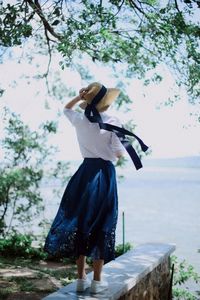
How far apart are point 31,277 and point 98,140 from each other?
2632 millimetres

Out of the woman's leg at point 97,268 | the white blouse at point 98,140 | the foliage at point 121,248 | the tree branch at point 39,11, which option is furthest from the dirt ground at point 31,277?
the tree branch at point 39,11

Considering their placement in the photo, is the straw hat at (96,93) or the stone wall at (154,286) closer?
the straw hat at (96,93)

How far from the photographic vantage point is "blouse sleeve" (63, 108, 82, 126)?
10.8 feet

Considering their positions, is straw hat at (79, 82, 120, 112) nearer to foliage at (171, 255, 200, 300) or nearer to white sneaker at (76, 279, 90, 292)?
white sneaker at (76, 279, 90, 292)

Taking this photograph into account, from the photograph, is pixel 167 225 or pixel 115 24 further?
pixel 167 225

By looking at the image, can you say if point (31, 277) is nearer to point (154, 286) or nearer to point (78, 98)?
point (154, 286)

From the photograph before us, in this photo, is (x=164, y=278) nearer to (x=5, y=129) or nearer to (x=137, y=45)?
(x=137, y=45)

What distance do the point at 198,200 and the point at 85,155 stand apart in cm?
1291

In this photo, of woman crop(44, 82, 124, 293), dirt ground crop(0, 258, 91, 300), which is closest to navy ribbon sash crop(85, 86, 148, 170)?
woman crop(44, 82, 124, 293)

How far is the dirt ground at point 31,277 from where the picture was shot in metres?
4.59

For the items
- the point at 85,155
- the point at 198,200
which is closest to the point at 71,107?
the point at 85,155

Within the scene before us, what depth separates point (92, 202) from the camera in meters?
3.16

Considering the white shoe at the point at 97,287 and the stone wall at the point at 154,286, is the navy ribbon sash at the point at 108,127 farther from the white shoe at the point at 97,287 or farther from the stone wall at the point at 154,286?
the stone wall at the point at 154,286

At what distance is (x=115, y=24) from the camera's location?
4.71 meters
